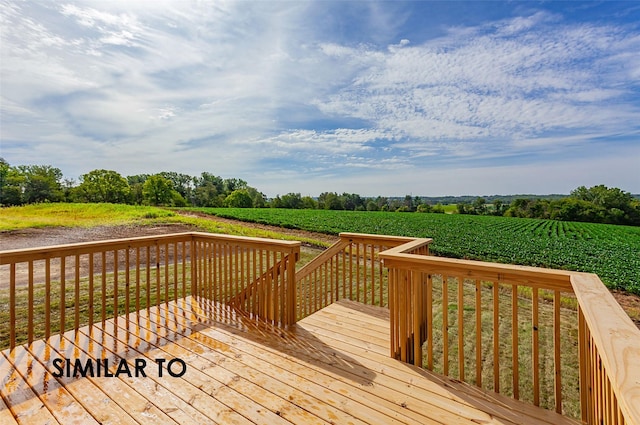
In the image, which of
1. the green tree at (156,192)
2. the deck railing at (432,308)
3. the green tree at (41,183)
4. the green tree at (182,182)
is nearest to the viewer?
the deck railing at (432,308)

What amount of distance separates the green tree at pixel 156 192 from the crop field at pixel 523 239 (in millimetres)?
2775

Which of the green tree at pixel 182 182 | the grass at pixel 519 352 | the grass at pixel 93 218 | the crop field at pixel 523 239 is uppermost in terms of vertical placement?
the green tree at pixel 182 182

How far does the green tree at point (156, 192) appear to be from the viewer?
15180 mm

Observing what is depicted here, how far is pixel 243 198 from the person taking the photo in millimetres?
25656

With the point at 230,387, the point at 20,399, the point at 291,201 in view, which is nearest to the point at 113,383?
the point at 20,399

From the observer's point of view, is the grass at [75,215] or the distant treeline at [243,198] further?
the distant treeline at [243,198]

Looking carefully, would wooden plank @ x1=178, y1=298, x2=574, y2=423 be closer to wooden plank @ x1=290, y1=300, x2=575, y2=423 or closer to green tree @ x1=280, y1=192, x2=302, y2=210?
wooden plank @ x1=290, y1=300, x2=575, y2=423

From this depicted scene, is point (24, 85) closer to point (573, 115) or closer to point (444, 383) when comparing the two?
point (444, 383)

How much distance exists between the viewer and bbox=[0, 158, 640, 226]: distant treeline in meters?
9.27

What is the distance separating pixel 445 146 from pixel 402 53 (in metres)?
8.44

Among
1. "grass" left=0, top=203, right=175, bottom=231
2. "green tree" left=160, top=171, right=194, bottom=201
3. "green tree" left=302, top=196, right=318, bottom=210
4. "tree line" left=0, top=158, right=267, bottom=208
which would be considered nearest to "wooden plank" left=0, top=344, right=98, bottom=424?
"grass" left=0, top=203, right=175, bottom=231

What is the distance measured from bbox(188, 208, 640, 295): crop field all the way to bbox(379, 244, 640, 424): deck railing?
5300 millimetres

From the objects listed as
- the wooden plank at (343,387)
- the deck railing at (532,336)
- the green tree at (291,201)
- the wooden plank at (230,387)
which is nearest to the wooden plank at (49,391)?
the wooden plank at (230,387)

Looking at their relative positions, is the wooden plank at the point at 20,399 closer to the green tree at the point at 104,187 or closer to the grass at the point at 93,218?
the grass at the point at 93,218
